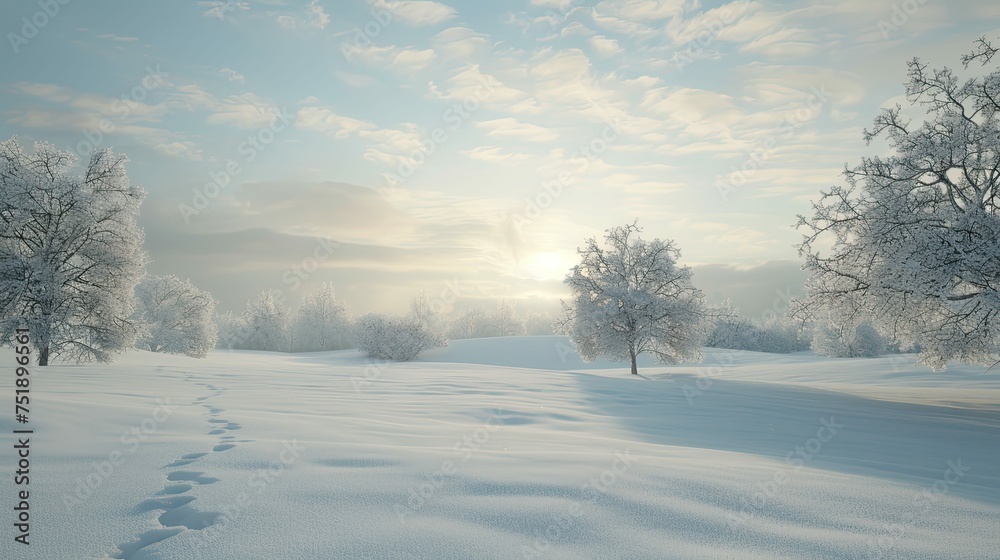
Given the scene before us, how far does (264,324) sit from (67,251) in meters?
49.1

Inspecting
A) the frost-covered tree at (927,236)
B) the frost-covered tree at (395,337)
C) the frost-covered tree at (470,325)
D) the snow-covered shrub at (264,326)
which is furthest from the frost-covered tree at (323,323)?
the frost-covered tree at (927,236)

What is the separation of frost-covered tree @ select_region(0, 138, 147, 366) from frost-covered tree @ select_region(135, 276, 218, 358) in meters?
25.0

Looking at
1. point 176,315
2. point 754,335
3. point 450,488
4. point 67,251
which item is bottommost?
point 754,335

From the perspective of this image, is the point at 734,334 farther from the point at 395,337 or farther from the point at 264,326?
the point at 264,326

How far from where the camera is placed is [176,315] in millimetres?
37906

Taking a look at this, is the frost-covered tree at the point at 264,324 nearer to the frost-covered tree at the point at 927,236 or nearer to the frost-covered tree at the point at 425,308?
the frost-covered tree at the point at 425,308

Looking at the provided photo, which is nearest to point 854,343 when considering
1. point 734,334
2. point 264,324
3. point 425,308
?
point 734,334

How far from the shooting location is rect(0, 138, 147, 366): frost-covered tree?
13102 millimetres

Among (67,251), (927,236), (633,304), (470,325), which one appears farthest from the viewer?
(470,325)

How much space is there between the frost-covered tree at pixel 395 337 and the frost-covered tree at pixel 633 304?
681 inches

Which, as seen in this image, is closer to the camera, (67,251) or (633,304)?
(67,251)

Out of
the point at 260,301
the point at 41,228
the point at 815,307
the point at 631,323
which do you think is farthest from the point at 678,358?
the point at 260,301

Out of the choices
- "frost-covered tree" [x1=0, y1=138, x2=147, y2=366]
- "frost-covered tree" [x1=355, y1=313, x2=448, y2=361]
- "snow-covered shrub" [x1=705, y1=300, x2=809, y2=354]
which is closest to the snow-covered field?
"frost-covered tree" [x1=0, y1=138, x2=147, y2=366]

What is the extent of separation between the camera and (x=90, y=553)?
1.84 meters
